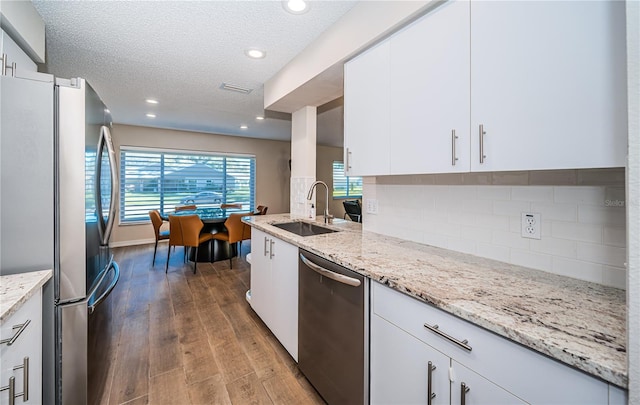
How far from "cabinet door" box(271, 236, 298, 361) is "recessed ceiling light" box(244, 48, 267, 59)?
5.29 feet

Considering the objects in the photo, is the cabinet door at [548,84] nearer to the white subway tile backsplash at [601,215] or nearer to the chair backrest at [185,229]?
the white subway tile backsplash at [601,215]

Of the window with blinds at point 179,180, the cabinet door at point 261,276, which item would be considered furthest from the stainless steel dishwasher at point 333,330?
the window with blinds at point 179,180

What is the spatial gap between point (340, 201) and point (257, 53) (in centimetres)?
631

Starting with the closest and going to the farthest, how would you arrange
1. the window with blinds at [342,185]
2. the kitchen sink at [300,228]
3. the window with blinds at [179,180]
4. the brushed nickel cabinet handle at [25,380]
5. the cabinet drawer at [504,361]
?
the cabinet drawer at [504,361] → the brushed nickel cabinet handle at [25,380] → the kitchen sink at [300,228] → the window with blinds at [179,180] → the window with blinds at [342,185]

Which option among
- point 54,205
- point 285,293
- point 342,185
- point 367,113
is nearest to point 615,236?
point 367,113

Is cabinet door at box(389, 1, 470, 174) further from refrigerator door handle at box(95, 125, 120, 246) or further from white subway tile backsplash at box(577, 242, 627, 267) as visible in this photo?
refrigerator door handle at box(95, 125, 120, 246)

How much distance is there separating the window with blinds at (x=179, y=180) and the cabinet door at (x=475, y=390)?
609cm

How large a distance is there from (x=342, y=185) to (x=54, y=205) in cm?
749

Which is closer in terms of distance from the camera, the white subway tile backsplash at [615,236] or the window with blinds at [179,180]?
the white subway tile backsplash at [615,236]

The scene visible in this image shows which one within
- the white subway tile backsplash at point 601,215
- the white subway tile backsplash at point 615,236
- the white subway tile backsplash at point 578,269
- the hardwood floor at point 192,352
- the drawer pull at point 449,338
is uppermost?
the white subway tile backsplash at point 601,215

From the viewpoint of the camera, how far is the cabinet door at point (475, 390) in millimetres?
742

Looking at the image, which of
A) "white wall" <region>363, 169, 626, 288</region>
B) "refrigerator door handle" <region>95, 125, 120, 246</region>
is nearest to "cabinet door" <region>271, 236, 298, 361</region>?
"white wall" <region>363, 169, 626, 288</region>

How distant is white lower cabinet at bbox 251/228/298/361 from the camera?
1.81 m

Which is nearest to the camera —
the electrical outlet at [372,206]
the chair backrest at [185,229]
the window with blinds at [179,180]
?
the electrical outlet at [372,206]
